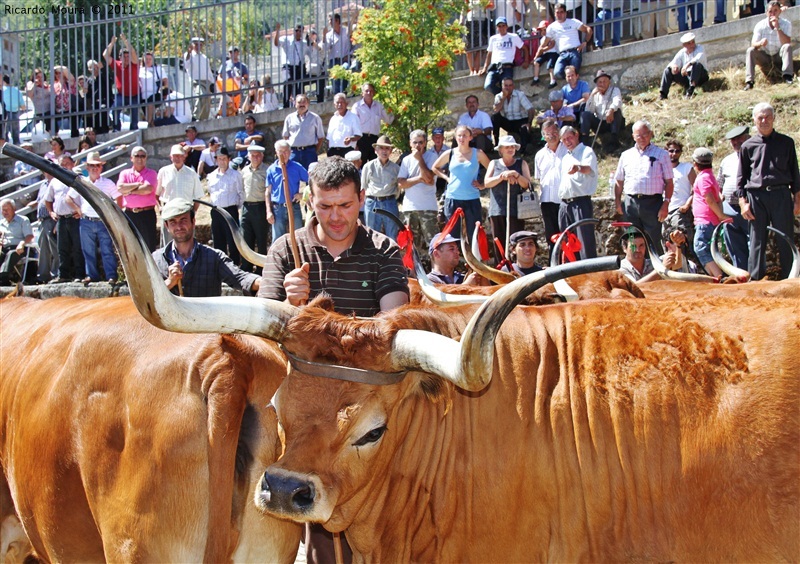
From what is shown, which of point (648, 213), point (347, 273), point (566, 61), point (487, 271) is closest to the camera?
point (347, 273)

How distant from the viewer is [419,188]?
1248cm

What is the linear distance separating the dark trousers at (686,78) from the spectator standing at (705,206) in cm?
418

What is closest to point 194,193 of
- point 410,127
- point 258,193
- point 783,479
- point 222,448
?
point 258,193

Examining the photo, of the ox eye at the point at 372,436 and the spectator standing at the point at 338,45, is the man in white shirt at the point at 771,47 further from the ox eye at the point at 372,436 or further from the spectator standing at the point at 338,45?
the ox eye at the point at 372,436

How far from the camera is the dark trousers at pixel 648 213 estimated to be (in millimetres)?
11298

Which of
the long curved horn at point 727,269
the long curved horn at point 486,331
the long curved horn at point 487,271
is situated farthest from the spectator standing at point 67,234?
the long curved horn at point 486,331

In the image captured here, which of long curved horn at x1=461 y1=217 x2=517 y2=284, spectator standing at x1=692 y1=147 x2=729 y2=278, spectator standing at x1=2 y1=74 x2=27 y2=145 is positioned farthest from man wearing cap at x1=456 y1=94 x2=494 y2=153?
spectator standing at x1=2 y1=74 x2=27 y2=145

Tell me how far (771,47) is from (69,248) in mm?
10994

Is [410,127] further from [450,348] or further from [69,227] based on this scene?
[450,348]

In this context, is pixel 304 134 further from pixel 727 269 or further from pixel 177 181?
pixel 727 269

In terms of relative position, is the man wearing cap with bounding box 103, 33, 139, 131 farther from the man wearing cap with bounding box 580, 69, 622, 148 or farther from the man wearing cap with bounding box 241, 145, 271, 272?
the man wearing cap with bounding box 580, 69, 622, 148

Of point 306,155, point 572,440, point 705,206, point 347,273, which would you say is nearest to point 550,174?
point 705,206

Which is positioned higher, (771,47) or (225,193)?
(771,47)

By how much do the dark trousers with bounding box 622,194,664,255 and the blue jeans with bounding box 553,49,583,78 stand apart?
4.52 m
